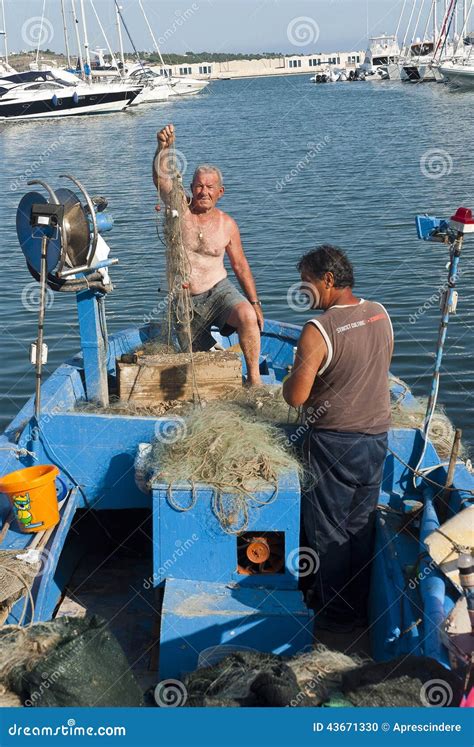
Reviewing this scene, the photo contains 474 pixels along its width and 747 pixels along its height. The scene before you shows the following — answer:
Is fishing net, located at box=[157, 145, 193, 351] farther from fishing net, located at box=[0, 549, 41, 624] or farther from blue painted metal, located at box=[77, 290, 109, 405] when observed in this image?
fishing net, located at box=[0, 549, 41, 624]

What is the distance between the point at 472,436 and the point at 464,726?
616cm

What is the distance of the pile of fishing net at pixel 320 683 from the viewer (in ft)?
9.91

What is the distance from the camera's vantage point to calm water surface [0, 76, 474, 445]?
11.5 metres

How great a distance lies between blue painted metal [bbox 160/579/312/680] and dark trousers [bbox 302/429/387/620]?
0.40 meters

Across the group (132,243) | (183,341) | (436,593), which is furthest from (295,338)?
(132,243)

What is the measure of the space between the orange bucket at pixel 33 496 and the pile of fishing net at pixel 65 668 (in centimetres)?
100

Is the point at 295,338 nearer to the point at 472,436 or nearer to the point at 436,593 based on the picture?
the point at 472,436

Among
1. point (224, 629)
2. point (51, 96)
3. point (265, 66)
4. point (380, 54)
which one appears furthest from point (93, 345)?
point (265, 66)

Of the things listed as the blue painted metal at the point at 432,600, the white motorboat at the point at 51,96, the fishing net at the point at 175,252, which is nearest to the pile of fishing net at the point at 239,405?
the fishing net at the point at 175,252

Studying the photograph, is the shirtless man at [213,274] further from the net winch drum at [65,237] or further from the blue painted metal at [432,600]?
the blue painted metal at [432,600]

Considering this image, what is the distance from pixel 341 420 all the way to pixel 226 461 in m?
0.61

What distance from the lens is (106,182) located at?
2506cm

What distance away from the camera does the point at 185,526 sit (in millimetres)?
4266

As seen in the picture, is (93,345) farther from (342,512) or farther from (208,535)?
(342,512)
